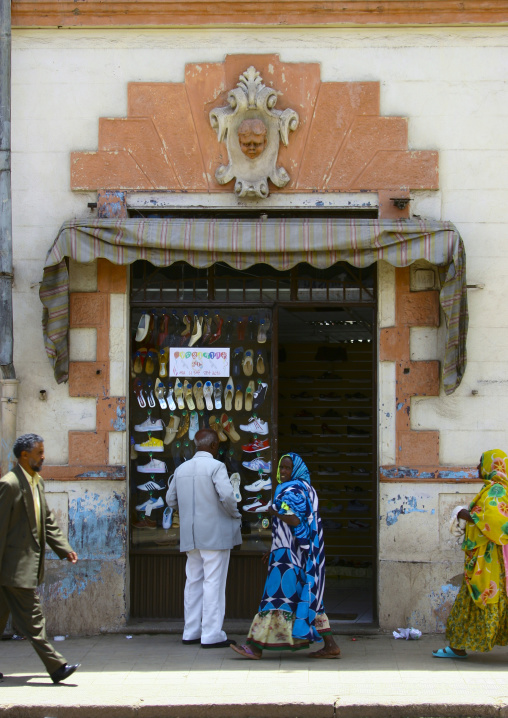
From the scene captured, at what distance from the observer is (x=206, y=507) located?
8.26 meters

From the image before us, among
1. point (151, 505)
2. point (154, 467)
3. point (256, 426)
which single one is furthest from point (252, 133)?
point (151, 505)

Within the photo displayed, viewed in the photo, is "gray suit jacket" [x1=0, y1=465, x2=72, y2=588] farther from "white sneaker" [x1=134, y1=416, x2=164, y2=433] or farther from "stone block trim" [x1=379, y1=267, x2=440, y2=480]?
"stone block trim" [x1=379, y1=267, x2=440, y2=480]

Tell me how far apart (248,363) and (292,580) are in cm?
231

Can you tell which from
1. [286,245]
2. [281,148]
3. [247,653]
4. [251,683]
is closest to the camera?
[251,683]

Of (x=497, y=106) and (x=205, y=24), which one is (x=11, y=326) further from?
(x=497, y=106)

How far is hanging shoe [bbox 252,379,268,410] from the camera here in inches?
364

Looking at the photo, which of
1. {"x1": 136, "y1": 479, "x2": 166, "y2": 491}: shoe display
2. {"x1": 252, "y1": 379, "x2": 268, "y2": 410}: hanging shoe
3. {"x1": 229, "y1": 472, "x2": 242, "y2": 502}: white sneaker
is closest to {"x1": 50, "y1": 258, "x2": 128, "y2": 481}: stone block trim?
{"x1": 136, "y1": 479, "x2": 166, "y2": 491}: shoe display

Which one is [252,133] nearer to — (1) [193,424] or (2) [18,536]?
(1) [193,424]

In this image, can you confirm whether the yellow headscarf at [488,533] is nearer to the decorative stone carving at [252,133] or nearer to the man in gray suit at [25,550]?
the man in gray suit at [25,550]

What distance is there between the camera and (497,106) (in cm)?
891

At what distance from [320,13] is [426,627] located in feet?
18.2

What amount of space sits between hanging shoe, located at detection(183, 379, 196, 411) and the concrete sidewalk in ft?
6.92

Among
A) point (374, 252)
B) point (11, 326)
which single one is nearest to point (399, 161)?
point (374, 252)

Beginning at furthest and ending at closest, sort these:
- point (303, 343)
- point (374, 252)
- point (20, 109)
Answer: point (303, 343)
point (20, 109)
point (374, 252)
